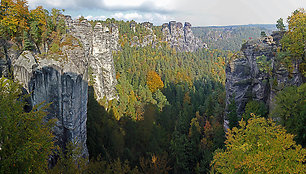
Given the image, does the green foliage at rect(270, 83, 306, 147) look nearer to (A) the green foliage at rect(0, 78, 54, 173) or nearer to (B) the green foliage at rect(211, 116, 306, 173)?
(B) the green foliage at rect(211, 116, 306, 173)

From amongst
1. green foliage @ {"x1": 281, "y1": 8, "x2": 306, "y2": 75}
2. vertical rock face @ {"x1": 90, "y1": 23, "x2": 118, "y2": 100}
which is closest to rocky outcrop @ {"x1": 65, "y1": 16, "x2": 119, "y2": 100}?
vertical rock face @ {"x1": 90, "y1": 23, "x2": 118, "y2": 100}

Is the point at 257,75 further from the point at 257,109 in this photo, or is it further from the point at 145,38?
the point at 145,38

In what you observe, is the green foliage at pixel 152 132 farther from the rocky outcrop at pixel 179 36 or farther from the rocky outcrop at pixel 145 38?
the rocky outcrop at pixel 179 36

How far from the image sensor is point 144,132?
30.6 m

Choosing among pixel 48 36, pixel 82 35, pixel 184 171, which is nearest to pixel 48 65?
pixel 48 36

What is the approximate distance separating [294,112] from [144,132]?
20066 millimetres

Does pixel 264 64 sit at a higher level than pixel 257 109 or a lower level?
higher

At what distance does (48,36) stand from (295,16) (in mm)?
23951

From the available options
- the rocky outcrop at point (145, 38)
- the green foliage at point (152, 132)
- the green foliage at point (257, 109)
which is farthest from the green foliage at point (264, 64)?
the rocky outcrop at point (145, 38)

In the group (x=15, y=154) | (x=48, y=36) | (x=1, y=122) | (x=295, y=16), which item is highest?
(x=295, y=16)

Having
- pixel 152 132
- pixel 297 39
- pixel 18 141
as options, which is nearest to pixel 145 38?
pixel 152 132

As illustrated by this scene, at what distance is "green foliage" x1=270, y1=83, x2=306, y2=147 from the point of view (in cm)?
1438

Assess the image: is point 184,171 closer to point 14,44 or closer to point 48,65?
point 48,65

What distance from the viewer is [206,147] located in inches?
1121
